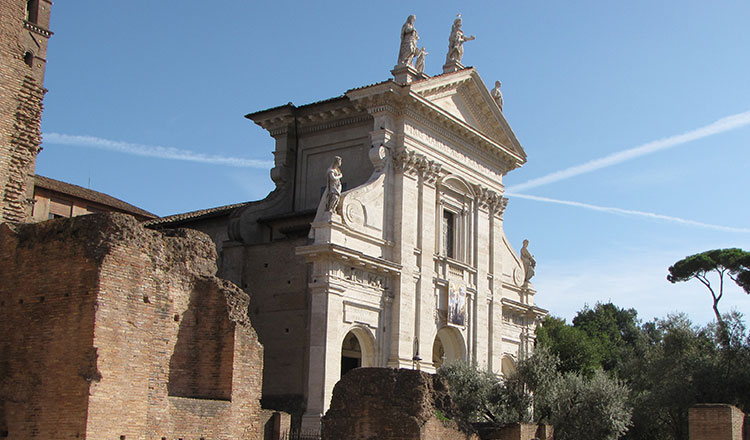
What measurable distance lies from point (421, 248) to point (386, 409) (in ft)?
44.7

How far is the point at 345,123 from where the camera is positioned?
29.7 meters

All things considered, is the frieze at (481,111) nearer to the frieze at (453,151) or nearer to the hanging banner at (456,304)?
the frieze at (453,151)

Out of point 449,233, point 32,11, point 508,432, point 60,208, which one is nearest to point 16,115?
point 32,11

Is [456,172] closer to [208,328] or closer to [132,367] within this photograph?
[208,328]

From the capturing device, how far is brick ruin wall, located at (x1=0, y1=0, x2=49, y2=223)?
49.6 feet

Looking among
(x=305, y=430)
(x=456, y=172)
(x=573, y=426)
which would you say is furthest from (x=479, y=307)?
(x=305, y=430)

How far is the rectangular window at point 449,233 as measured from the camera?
30.5 m

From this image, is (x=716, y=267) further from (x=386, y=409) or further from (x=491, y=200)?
(x=386, y=409)

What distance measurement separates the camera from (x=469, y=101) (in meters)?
31.6

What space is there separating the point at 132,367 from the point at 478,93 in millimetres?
20796

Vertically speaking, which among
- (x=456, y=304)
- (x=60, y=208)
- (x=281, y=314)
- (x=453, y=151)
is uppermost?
(x=453, y=151)

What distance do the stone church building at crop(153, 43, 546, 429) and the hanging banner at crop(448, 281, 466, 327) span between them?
0.22 ft

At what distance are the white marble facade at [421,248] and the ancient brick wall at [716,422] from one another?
9.59 meters

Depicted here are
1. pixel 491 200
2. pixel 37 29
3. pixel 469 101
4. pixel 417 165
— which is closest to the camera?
pixel 37 29
